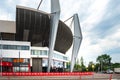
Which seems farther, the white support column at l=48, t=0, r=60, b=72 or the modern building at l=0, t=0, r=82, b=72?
the modern building at l=0, t=0, r=82, b=72

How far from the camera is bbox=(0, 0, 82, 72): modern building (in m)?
66.8

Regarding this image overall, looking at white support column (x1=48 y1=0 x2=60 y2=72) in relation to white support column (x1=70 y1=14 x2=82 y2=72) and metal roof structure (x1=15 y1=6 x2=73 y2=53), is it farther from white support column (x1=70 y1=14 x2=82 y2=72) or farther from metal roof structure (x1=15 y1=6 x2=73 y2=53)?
white support column (x1=70 y1=14 x2=82 y2=72)

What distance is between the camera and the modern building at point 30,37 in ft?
219

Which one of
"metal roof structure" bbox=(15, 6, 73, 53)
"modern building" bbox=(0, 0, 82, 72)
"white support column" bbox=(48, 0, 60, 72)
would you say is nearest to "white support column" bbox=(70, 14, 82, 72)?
"modern building" bbox=(0, 0, 82, 72)

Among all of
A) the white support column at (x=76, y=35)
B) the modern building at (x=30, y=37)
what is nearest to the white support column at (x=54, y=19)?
the modern building at (x=30, y=37)

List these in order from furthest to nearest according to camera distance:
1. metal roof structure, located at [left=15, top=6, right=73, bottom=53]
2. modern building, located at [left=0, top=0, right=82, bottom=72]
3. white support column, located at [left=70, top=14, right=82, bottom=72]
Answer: white support column, located at [left=70, top=14, right=82, bottom=72] < metal roof structure, located at [left=15, top=6, right=73, bottom=53] < modern building, located at [left=0, top=0, right=82, bottom=72]

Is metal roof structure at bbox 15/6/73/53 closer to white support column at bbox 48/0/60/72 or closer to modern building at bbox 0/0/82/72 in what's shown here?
modern building at bbox 0/0/82/72

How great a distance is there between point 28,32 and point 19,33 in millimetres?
3332

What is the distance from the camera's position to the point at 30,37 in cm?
8125

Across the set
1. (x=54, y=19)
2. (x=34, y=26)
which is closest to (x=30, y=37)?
(x=34, y=26)

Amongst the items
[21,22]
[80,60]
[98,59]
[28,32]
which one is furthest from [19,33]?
[98,59]

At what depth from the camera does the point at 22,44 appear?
71438 millimetres

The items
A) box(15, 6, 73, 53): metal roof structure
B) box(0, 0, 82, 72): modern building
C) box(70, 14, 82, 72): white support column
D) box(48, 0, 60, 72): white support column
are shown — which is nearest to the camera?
box(48, 0, 60, 72): white support column

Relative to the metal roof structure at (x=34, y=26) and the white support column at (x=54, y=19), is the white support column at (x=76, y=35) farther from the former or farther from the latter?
the white support column at (x=54, y=19)
